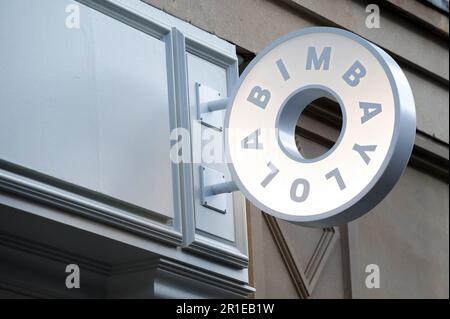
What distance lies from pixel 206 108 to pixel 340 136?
134 cm

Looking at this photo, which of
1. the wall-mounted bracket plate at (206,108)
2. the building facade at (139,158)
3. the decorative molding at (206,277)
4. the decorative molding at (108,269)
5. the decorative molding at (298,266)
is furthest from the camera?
the decorative molding at (298,266)

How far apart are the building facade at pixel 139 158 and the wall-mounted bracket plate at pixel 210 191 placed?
4 cm

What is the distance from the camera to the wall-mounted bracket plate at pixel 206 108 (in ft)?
25.1

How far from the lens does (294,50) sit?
6.80 meters

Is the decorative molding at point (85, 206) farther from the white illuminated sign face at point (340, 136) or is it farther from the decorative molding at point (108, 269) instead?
the white illuminated sign face at point (340, 136)

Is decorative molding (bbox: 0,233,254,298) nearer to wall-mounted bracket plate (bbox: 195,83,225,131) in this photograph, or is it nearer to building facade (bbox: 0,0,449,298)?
building facade (bbox: 0,0,449,298)

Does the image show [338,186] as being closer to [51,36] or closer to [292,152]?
[292,152]

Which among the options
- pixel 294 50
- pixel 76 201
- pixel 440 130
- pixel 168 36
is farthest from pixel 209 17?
pixel 440 130

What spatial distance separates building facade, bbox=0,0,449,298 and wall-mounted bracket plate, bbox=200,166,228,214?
36 mm

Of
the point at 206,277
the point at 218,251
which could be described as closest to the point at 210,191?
the point at 218,251

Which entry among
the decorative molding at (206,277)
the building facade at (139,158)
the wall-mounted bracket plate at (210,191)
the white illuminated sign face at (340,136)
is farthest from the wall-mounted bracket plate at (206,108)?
the decorative molding at (206,277)

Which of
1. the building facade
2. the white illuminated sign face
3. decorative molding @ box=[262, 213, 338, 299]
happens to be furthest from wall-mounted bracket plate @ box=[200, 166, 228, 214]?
decorative molding @ box=[262, 213, 338, 299]

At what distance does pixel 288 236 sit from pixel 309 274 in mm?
297

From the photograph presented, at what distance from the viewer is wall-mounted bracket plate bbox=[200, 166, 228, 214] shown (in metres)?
7.49
